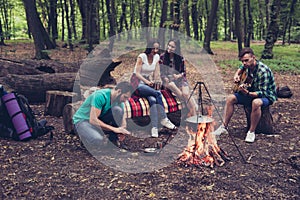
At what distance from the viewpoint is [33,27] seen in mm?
11695

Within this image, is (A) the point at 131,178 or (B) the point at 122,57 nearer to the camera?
(A) the point at 131,178

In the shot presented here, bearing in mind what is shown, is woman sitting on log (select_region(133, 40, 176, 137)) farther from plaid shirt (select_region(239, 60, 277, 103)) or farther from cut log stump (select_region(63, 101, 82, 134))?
plaid shirt (select_region(239, 60, 277, 103))

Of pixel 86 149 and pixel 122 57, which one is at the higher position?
pixel 122 57

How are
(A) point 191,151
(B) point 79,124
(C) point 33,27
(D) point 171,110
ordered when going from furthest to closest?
(C) point 33,27 < (D) point 171,110 < (B) point 79,124 < (A) point 191,151

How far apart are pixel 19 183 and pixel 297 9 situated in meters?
26.6

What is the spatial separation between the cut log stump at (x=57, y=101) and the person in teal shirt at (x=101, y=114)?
1660 millimetres

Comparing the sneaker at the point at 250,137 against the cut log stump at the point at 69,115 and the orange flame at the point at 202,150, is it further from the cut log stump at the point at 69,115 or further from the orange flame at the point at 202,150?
the cut log stump at the point at 69,115

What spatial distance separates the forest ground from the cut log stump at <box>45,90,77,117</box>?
1343 mm

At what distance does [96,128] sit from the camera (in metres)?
5.07

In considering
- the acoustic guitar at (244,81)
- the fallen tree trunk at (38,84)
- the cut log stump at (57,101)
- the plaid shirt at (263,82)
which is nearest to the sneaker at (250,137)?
the plaid shirt at (263,82)

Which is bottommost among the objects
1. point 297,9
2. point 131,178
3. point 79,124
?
point 131,178

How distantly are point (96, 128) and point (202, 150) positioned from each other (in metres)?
1.66

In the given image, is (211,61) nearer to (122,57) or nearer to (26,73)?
(122,57)

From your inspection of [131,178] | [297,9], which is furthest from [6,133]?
[297,9]
